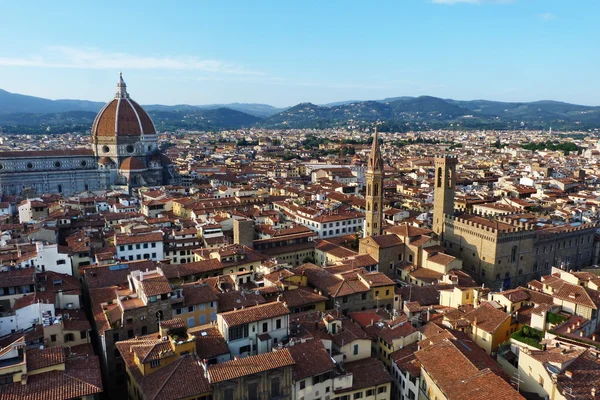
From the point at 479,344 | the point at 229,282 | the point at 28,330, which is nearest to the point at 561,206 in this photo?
the point at 479,344

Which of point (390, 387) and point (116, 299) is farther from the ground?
point (116, 299)

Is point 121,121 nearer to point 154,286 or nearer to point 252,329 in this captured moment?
point 154,286

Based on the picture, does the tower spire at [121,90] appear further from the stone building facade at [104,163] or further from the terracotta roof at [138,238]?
the terracotta roof at [138,238]

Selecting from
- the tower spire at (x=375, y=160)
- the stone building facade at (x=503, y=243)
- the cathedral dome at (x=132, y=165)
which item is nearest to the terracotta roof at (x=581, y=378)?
the stone building facade at (x=503, y=243)

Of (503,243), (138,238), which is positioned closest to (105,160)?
(138,238)

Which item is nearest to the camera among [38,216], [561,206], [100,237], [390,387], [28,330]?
[390,387]

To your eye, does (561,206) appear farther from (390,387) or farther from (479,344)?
(390,387)
